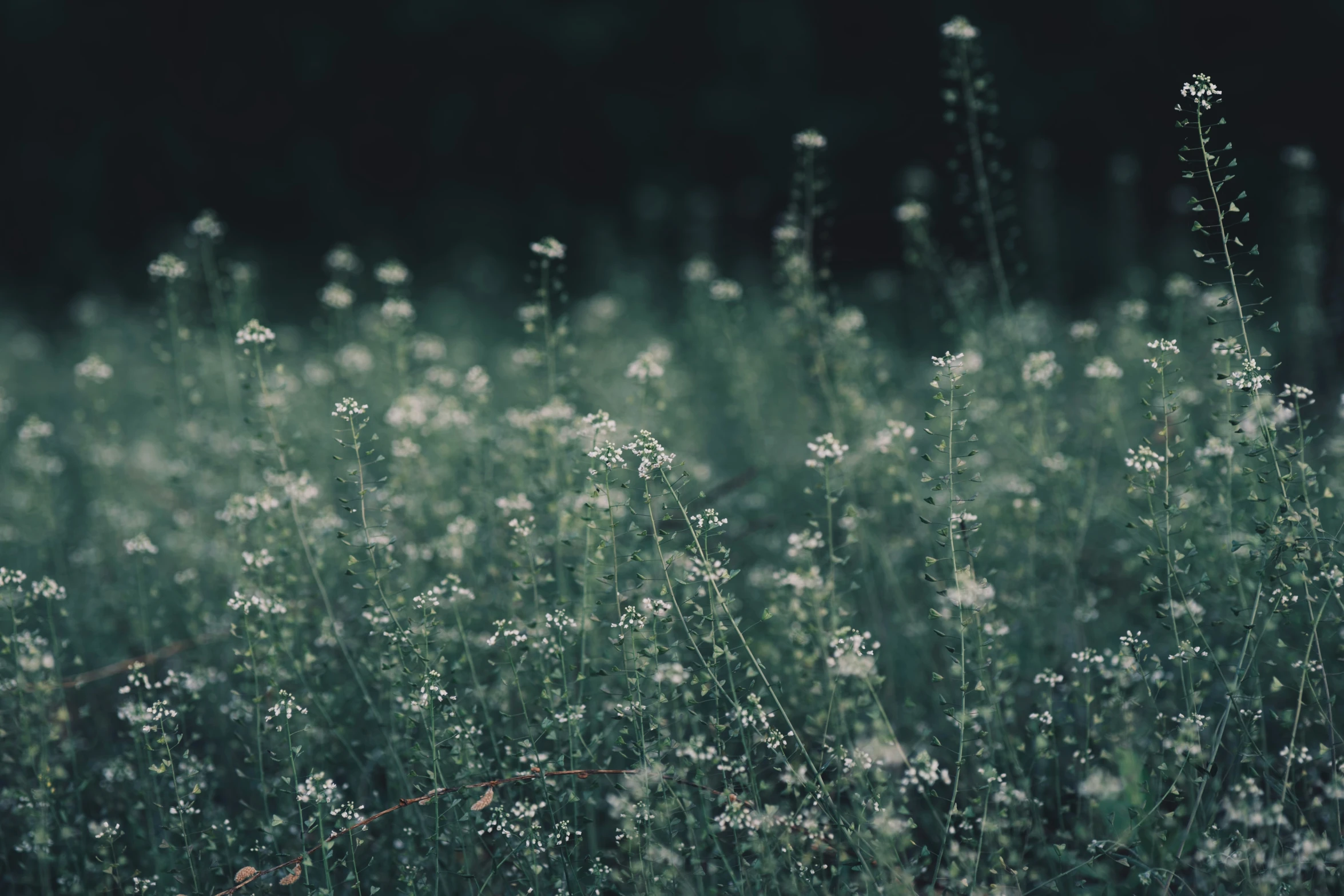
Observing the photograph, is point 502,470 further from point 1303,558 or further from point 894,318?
point 894,318

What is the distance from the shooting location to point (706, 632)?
97.4 inches

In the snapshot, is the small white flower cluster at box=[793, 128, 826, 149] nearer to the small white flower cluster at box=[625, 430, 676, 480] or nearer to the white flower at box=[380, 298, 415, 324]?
the small white flower cluster at box=[625, 430, 676, 480]

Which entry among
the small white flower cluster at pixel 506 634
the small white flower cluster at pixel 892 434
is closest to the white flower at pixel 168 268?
the small white flower cluster at pixel 506 634

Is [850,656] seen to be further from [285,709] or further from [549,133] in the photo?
[549,133]

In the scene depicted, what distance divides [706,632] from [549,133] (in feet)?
30.1

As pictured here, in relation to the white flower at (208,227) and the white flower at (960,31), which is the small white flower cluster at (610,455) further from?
the white flower at (208,227)

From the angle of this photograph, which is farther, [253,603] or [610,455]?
[253,603]

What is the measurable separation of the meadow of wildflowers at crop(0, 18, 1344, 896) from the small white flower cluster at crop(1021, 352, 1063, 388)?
0.03 metres

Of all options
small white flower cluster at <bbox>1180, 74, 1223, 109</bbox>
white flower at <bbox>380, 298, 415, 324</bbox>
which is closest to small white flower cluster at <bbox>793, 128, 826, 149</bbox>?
small white flower cluster at <bbox>1180, 74, 1223, 109</bbox>

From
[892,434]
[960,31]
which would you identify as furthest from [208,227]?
[960,31]

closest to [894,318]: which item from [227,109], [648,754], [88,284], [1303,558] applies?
[1303,558]

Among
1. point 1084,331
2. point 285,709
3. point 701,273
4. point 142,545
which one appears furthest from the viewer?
point 701,273

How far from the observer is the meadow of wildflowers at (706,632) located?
7.50 ft

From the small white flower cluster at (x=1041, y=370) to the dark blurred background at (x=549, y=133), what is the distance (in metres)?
A: 4.42
